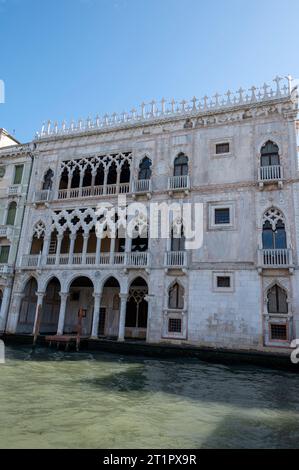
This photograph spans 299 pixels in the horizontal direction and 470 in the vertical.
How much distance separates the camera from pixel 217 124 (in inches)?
680

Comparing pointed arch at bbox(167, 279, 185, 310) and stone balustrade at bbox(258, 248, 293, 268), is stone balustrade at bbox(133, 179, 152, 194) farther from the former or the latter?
stone balustrade at bbox(258, 248, 293, 268)

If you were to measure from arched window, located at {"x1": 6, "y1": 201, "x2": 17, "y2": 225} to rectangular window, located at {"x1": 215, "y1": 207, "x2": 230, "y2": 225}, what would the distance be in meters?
12.4

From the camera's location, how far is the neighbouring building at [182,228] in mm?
14586

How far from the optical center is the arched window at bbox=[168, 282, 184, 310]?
16.0 metres

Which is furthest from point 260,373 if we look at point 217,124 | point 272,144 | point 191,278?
point 217,124

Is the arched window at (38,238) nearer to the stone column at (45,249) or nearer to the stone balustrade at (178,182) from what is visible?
the stone column at (45,249)

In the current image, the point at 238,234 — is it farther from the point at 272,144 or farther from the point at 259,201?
the point at 272,144

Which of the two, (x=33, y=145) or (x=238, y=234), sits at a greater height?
(x=33, y=145)

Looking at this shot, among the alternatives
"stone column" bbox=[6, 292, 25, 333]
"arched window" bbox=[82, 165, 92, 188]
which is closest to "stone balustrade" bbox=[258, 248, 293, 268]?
"arched window" bbox=[82, 165, 92, 188]

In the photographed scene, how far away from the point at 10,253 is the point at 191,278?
36.4 ft

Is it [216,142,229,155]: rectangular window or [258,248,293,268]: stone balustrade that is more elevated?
[216,142,229,155]: rectangular window

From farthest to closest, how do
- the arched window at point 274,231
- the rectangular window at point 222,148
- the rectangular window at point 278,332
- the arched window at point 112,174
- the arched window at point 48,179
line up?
the arched window at point 48,179
the arched window at point 112,174
the rectangular window at point 222,148
the arched window at point 274,231
the rectangular window at point 278,332

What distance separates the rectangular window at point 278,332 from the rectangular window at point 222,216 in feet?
16.6

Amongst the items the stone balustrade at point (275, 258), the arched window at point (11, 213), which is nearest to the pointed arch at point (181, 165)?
the stone balustrade at point (275, 258)
